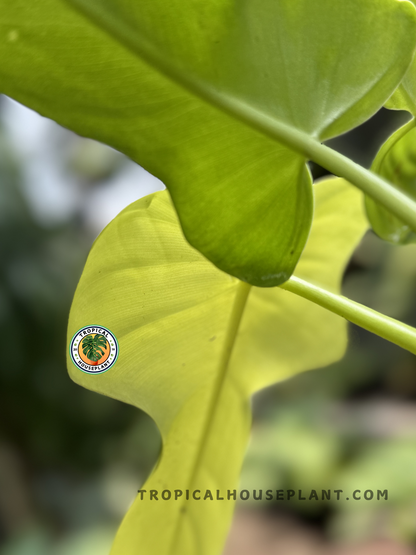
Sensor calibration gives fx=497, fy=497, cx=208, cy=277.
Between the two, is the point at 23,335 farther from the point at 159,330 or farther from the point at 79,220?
the point at 159,330

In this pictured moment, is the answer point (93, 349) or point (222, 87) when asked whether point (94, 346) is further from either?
point (222, 87)

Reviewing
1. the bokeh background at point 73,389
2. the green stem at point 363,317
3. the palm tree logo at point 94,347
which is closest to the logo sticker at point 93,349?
the palm tree logo at point 94,347

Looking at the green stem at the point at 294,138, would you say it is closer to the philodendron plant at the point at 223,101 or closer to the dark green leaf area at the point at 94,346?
the philodendron plant at the point at 223,101

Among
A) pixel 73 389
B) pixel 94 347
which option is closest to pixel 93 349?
pixel 94 347

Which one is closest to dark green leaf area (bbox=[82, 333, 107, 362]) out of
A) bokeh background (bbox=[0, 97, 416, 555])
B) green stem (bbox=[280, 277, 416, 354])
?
green stem (bbox=[280, 277, 416, 354])

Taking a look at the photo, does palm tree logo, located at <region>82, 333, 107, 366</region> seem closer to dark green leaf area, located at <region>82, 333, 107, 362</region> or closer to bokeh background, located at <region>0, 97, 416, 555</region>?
dark green leaf area, located at <region>82, 333, 107, 362</region>

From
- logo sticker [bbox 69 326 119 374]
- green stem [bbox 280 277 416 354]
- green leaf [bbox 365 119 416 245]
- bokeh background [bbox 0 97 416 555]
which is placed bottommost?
logo sticker [bbox 69 326 119 374]

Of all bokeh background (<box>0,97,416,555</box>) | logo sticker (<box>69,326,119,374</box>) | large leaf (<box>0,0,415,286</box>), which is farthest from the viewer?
bokeh background (<box>0,97,416,555</box>)

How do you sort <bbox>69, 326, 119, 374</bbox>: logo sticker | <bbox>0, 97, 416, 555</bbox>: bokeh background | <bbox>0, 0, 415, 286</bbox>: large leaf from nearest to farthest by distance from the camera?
<bbox>0, 0, 415, 286</bbox>: large leaf < <bbox>69, 326, 119, 374</bbox>: logo sticker < <bbox>0, 97, 416, 555</bbox>: bokeh background
